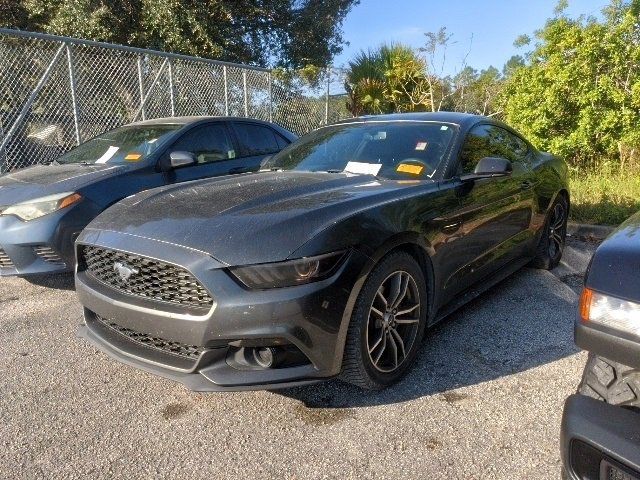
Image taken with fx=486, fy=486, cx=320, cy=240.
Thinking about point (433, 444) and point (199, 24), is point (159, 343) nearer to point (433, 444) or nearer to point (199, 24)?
point (433, 444)

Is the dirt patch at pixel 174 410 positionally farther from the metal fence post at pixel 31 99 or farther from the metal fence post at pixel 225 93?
the metal fence post at pixel 225 93

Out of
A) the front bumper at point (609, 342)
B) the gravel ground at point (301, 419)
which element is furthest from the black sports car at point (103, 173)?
the front bumper at point (609, 342)

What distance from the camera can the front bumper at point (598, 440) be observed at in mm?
1318

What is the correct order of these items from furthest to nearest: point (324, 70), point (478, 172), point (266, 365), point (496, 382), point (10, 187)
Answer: point (324, 70), point (10, 187), point (478, 172), point (496, 382), point (266, 365)

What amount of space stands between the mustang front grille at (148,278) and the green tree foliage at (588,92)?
682 centimetres

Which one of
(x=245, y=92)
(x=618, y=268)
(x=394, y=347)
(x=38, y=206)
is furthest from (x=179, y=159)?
(x=245, y=92)

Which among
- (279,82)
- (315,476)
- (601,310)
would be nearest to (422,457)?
(315,476)

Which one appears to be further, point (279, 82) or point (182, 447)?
point (279, 82)

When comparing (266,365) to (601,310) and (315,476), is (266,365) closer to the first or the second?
(315,476)

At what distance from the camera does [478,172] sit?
302 centimetres

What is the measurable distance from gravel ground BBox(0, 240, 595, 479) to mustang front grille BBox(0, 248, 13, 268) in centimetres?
80

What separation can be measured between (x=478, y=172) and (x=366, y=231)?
3.77ft

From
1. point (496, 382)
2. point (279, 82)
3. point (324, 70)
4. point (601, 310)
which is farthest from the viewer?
point (324, 70)

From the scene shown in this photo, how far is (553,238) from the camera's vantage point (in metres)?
4.48
